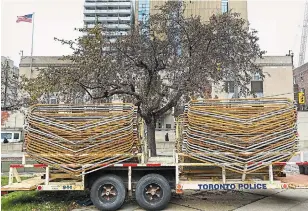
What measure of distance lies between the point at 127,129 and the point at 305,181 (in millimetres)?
4747

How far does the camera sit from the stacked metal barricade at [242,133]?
26.9 feet

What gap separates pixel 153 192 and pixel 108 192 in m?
1.14

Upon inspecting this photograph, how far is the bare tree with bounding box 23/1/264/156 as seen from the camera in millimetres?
14703

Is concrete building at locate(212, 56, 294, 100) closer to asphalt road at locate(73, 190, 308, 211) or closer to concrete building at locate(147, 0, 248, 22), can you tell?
concrete building at locate(147, 0, 248, 22)

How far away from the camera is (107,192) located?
340 inches

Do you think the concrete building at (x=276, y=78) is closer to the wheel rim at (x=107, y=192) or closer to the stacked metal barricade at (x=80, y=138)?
the stacked metal barricade at (x=80, y=138)

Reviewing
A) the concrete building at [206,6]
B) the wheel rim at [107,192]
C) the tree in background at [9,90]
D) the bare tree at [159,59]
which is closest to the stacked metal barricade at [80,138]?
the wheel rim at [107,192]

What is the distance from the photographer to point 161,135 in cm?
4250

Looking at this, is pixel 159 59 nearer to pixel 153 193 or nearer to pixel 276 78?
pixel 153 193

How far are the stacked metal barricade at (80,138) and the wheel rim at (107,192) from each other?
599mm

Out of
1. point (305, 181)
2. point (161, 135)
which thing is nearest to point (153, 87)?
point (305, 181)

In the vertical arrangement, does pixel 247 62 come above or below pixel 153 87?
above

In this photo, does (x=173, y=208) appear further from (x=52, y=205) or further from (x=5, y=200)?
(x=5, y=200)

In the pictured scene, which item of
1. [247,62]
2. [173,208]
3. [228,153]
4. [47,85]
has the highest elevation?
[247,62]
